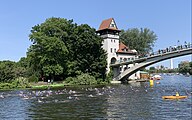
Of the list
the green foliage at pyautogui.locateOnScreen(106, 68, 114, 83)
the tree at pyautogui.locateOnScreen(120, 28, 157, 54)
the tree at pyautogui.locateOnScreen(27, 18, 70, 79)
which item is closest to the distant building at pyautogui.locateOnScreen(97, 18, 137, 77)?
the green foliage at pyautogui.locateOnScreen(106, 68, 114, 83)

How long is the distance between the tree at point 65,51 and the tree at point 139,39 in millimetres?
41386

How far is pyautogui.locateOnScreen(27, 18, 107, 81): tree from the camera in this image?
6775 cm

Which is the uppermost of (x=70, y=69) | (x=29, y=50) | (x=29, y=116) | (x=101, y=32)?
(x=101, y=32)

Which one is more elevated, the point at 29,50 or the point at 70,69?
the point at 29,50

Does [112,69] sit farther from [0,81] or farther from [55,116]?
[55,116]

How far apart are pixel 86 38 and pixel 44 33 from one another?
10.9 metres

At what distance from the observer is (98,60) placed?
71.5m

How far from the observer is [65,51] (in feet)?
222

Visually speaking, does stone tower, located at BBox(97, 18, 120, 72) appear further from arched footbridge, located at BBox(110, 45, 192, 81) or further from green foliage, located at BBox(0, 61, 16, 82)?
green foliage, located at BBox(0, 61, 16, 82)

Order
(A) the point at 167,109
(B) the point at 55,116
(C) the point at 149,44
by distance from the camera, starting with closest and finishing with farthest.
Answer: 1. (B) the point at 55,116
2. (A) the point at 167,109
3. (C) the point at 149,44

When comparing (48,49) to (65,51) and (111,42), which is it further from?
(111,42)

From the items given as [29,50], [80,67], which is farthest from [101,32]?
Answer: [29,50]

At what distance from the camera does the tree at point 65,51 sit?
67.8m

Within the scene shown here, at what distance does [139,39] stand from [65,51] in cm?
5066
